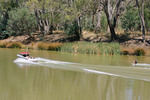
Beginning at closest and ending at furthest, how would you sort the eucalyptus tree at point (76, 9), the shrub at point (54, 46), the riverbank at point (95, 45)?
the riverbank at point (95, 45) < the eucalyptus tree at point (76, 9) < the shrub at point (54, 46)

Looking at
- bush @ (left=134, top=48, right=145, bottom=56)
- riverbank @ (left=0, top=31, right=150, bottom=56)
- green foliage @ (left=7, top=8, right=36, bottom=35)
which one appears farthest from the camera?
green foliage @ (left=7, top=8, right=36, bottom=35)

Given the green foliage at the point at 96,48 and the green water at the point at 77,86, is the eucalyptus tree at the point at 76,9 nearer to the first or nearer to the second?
the green foliage at the point at 96,48

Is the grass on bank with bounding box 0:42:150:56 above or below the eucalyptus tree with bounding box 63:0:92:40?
below

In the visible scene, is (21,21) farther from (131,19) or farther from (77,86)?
(77,86)

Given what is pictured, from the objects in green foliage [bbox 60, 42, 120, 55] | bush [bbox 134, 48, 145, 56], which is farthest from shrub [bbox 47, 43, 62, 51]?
bush [bbox 134, 48, 145, 56]

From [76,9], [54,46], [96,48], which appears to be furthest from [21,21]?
[96,48]

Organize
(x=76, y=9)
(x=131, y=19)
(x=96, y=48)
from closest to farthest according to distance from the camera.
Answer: (x=96, y=48), (x=76, y=9), (x=131, y=19)

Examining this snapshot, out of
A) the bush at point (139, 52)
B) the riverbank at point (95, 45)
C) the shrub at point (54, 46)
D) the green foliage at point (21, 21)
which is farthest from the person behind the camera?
the green foliage at point (21, 21)

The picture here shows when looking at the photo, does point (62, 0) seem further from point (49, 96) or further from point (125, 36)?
point (49, 96)

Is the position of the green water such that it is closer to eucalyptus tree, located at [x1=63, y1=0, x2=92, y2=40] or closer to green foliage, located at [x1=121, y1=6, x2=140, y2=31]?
eucalyptus tree, located at [x1=63, y1=0, x2=92, y2=40]

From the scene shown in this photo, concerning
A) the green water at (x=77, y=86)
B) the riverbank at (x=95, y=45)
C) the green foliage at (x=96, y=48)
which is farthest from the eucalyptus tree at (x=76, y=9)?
the green water at (x=77, y=86)

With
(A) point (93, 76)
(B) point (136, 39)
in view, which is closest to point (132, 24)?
(B) point (136, 39)

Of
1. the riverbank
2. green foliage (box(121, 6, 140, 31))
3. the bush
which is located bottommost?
the bush

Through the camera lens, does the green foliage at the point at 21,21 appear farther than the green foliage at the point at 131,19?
Yes
